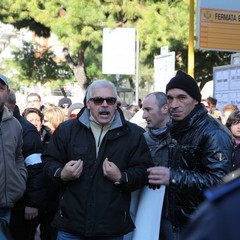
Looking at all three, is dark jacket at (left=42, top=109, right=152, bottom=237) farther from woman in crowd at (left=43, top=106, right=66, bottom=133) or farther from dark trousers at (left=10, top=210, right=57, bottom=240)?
woman in crowd at (left=43, top=106, right=66, bottom=133)

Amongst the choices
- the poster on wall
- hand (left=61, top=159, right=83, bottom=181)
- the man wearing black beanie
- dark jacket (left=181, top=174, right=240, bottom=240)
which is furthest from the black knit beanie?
the poster on wall

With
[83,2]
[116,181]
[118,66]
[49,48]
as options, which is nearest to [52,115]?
[116,181]

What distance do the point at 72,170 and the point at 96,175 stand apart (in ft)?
0.63

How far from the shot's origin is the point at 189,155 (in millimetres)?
3578

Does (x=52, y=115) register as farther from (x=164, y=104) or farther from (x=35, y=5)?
(x=35, y=5)

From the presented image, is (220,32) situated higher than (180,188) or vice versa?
(220,32)

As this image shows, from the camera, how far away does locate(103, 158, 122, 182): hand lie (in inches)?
145

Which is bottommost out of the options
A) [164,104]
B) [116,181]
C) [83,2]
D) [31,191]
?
[31,191]

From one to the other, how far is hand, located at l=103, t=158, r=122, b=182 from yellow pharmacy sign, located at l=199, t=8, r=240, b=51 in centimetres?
917

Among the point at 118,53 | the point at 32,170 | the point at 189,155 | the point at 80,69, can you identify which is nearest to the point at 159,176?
the point at 189,155

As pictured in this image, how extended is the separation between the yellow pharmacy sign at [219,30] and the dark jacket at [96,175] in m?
8.94

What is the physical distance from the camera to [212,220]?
3.42 ft

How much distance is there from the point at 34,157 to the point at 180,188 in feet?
6.33

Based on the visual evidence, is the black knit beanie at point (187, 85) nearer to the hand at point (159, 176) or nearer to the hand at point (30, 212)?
the hand at point (159, 176)
